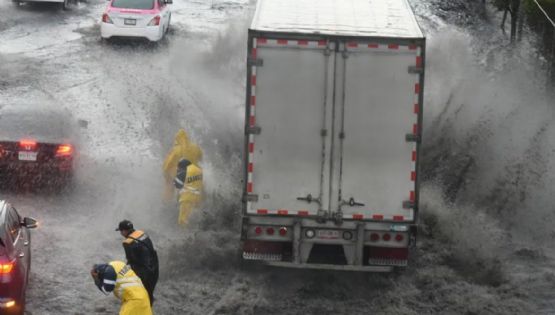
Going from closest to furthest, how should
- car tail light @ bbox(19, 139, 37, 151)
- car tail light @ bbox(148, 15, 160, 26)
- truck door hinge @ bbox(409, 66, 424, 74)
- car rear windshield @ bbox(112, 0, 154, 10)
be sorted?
truck door hinge @ bbox(409, 66, 424, 74) → car tail light @ bbox(19, 139, 37, 151) → car tail light @ bbox(148, 15, 160, 26) → car rear windshield @ bbox(112, 0, 154, 10)

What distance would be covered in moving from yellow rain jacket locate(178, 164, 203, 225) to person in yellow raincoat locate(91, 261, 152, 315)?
5.30 metres

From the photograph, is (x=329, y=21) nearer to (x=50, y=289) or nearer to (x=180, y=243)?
(x=180, y=243)

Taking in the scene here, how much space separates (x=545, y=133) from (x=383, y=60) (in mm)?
8131

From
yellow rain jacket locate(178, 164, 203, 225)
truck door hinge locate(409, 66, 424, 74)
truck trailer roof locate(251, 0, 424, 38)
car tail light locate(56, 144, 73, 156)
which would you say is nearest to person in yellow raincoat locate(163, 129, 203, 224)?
yellow rain jacket locate(178, 164, 203, 225)

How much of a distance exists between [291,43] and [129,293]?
394cm

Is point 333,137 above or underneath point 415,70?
underneath

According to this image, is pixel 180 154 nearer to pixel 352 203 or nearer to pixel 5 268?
pixel 352 203

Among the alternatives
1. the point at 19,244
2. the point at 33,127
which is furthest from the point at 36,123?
the point at 19,244

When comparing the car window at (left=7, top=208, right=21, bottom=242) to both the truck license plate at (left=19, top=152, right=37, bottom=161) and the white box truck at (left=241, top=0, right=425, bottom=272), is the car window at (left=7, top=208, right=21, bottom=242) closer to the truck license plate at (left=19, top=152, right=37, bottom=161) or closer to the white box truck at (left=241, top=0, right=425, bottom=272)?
the white box truck at (left=241, top=0, right=425, bottom=272)

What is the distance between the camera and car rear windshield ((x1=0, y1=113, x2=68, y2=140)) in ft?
50.7

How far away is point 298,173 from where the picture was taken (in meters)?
11.1

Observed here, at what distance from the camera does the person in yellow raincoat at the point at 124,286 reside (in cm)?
837

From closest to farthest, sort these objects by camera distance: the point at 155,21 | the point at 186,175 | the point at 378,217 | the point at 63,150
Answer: the point at 378,217 < the point at 186,175 < the point at 63,150 < the point at 155,21

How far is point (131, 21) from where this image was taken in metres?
24.3
